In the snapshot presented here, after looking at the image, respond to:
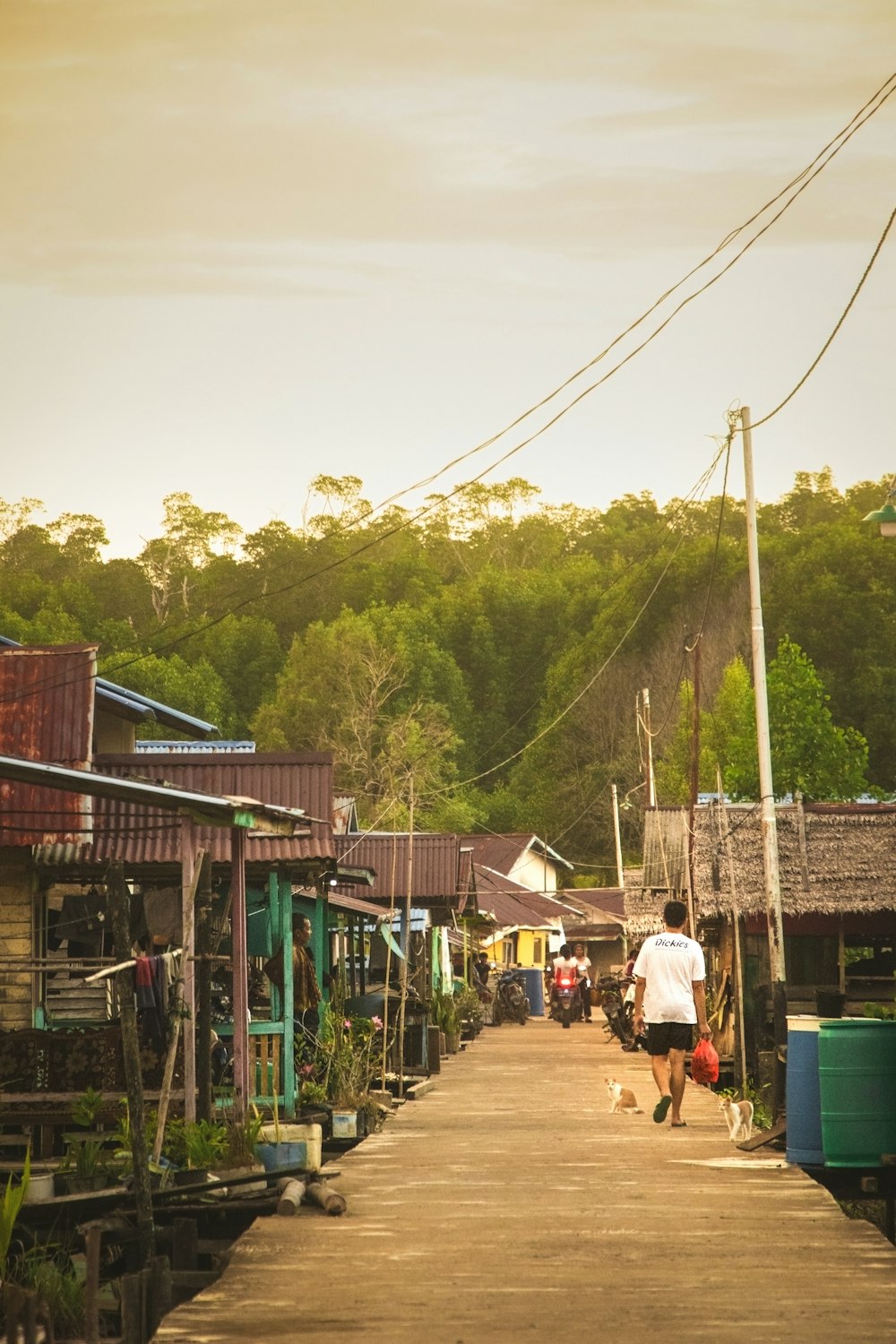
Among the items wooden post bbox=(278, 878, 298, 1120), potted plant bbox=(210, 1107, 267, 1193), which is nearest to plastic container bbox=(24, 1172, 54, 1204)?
potted plant bbox=(210, 1107, 267, 1193)

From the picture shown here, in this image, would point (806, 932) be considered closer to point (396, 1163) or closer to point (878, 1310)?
point (396, 1163)

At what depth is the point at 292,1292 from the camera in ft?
26.3

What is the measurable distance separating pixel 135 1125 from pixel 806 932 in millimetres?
17819

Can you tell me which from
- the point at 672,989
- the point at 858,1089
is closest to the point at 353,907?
the point at 672,989

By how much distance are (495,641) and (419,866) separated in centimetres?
5327

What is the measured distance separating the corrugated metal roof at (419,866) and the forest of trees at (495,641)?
2602cm

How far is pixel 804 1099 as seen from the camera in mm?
12203

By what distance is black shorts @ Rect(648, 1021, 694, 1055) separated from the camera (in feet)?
48.1

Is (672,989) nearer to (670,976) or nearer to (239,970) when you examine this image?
(670,976)

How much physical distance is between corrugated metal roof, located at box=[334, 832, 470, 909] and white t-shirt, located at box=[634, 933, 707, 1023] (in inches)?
712

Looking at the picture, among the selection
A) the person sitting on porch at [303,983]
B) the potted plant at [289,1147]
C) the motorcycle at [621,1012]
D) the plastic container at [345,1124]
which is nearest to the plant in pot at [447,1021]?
the motorcycle at [621,1012]

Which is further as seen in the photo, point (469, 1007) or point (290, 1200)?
point (469, 1007)

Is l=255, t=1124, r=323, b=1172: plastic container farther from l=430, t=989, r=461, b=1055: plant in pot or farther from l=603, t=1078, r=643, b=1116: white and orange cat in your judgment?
l=430, t=989, r=461, b=1055: plant in pot

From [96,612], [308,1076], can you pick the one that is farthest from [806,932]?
[96,612]
